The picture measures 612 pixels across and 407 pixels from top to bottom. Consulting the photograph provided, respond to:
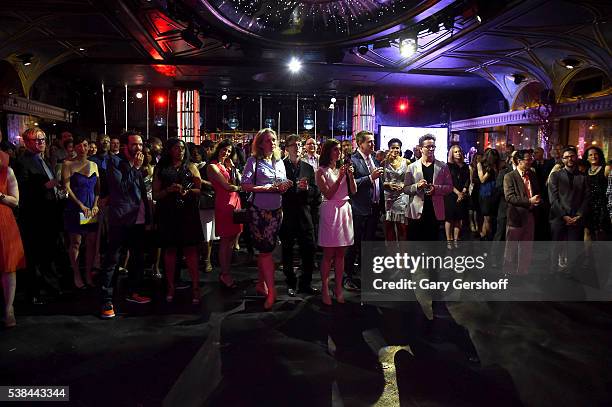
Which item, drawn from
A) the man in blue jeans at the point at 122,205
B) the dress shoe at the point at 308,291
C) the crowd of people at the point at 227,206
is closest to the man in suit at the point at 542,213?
the crowd of people at the point at 227,206

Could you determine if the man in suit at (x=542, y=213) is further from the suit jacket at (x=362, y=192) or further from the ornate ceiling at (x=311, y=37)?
the suit jacket at (x=362, y=192)

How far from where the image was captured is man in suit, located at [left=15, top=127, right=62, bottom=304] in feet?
12.7

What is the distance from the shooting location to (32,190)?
393cm

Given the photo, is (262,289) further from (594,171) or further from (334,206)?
(594,171)

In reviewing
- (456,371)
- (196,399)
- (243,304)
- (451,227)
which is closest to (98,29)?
(243,304)

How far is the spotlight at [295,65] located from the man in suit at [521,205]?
670 centimetres

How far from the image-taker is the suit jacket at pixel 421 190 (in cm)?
396

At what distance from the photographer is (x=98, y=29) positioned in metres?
8.53

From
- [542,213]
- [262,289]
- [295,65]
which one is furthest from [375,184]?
[295,65]

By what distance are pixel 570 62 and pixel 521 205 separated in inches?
271

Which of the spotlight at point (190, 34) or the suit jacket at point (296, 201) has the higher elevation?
the spotlight at point (190, 34)

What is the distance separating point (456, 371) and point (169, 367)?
192 centimetres

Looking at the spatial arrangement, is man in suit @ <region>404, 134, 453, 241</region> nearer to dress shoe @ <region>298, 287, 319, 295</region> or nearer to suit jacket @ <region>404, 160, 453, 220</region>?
suit jacket @ <region>404, 160, 453, 220</region>

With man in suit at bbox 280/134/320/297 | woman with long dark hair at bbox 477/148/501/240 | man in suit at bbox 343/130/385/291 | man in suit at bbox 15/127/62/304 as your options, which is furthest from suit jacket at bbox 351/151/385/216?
man in suit at bbox 15/127/62/304
